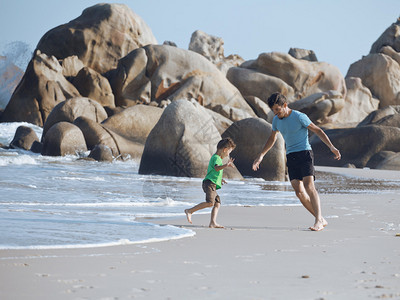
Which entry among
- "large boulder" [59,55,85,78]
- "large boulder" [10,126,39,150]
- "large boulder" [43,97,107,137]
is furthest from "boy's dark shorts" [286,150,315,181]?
"large boulder" [59,55,85,78]

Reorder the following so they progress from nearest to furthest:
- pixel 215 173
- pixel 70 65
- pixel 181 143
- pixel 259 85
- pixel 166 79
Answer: pixel 215 173
pixel 181 143
pixel 166 79
pixel 70 65
pixel 259 85

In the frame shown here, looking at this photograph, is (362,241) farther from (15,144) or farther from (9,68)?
(9,68)

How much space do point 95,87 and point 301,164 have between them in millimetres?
28290

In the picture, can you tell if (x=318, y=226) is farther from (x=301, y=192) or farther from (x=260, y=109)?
(x=260, y=109)

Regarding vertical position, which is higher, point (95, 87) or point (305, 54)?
point (305, 54)

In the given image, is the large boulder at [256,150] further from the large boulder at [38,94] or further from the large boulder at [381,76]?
the large boulder at [381,76]

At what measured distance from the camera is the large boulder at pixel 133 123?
22.9m

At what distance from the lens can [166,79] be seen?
113ft

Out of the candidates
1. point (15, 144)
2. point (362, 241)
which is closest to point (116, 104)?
point (15, 144)

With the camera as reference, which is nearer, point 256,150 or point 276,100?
point 276,100

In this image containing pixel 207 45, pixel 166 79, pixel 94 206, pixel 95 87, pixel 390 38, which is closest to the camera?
pixel 94 206

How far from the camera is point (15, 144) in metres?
26.1

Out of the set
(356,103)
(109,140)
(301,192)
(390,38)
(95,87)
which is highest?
(390,38)

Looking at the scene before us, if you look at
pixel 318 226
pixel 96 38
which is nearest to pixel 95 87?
pixel 96 38
